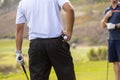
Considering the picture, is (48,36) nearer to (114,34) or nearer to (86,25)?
(114,34)

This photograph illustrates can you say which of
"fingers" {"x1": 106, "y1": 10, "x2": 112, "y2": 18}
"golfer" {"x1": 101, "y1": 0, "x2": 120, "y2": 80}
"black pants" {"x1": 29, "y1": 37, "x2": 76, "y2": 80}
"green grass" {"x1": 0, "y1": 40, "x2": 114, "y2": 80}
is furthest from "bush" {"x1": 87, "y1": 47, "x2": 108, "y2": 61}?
"black pants" {"x1": 29, "y1": 37, "x2": 76, "y2": 80}

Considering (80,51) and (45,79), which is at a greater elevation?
(45,79)

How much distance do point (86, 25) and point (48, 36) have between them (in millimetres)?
3214

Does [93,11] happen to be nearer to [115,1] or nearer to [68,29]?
[115,1]

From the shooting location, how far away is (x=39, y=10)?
9.80ft

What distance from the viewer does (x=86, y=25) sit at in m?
6.17

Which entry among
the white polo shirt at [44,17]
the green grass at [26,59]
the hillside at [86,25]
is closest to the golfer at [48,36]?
the white polo shirt at [44,17]

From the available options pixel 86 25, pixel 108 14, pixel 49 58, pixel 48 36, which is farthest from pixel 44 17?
pixel 86 25

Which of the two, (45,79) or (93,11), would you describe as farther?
(93,11)

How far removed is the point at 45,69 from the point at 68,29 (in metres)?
0.37

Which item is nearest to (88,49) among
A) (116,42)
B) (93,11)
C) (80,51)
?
(80,51)

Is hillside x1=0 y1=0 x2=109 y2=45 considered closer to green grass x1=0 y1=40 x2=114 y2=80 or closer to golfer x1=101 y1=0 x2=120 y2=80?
green grass x1=0 y1=40 x2=114 y2=80

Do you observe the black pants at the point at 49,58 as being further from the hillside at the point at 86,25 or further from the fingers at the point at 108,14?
the hillside at the point at 86,25

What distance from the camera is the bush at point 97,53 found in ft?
20.1
